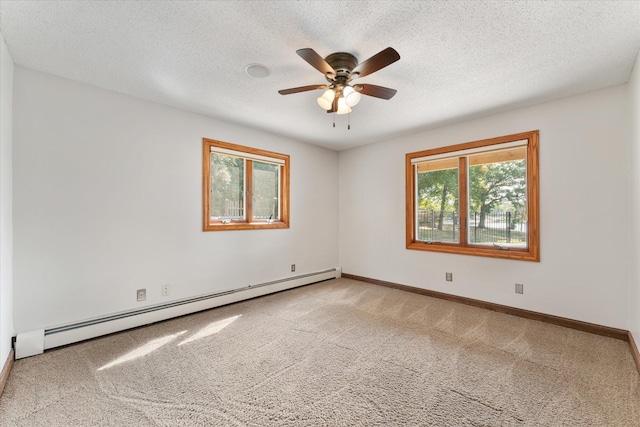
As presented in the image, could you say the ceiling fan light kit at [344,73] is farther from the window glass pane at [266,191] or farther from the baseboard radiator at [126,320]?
the baseboard radiator at [126,320]

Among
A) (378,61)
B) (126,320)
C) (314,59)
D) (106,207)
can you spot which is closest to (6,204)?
(106,207)

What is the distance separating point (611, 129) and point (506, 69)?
4.49 ft

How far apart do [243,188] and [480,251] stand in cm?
330

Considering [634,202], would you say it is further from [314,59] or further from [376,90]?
[314,59]

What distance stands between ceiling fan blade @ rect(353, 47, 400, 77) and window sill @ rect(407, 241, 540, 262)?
2745 mm

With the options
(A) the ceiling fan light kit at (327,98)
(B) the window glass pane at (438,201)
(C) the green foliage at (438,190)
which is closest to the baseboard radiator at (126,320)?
(B) the window glass pane at (438,201)

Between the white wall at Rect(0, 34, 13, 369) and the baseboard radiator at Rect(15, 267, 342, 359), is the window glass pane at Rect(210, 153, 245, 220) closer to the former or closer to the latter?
the baseboard radiator at Rect(15, 267, 342, 359)

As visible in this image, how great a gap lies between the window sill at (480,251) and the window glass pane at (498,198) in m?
0.10

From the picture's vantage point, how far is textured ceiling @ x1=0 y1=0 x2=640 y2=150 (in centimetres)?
172

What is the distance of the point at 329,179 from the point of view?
5219 mm

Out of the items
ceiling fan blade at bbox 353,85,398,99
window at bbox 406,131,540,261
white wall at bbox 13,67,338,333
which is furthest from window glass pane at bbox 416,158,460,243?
white wall at bbox 13,67,338,333

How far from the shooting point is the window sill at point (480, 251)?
322cm

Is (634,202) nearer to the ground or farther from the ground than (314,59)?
nearer to the ground

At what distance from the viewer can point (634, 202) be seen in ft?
7.98
